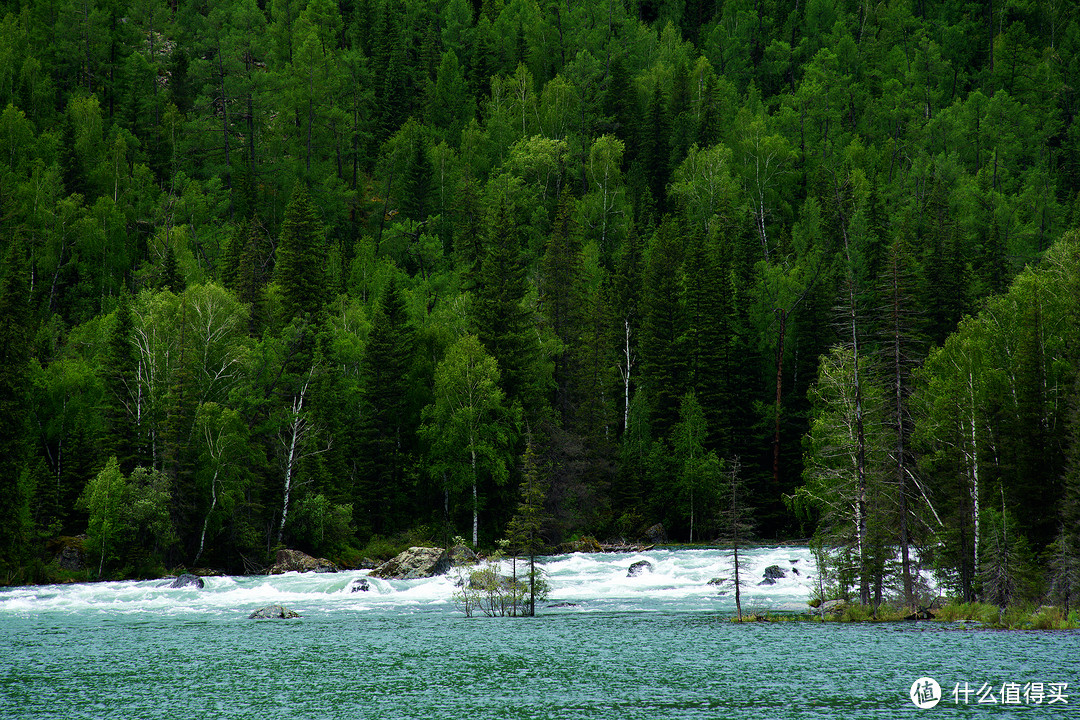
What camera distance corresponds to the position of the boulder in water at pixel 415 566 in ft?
150

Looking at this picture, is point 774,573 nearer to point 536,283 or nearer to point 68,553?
point 68,553

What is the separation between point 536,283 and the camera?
73312mm

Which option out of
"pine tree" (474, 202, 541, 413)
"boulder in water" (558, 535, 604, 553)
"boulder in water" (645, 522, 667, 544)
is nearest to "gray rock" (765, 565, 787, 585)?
"boulder in water" (558, 535, 604, 553)

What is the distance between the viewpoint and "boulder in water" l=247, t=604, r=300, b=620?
33.3 meters

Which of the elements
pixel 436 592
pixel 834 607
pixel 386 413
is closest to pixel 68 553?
pixel 436 592

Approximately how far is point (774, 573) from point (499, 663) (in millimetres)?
23207

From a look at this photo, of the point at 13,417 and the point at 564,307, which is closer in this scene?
the point at 13,417

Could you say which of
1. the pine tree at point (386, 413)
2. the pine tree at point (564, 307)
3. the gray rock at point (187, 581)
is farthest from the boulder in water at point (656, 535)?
the gray rock at point (187, 581)

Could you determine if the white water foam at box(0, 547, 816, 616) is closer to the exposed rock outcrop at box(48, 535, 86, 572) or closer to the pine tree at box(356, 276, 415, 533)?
the exposed rock outcrop at box(48, 535, 86, 572)

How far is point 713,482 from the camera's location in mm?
61406

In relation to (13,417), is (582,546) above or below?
below

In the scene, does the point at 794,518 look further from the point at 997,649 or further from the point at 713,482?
the point at 997,649

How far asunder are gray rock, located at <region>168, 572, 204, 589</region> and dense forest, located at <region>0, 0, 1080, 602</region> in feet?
15.9

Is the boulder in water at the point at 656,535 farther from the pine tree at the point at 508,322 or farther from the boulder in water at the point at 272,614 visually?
the boulder in water at the point at 272,614
